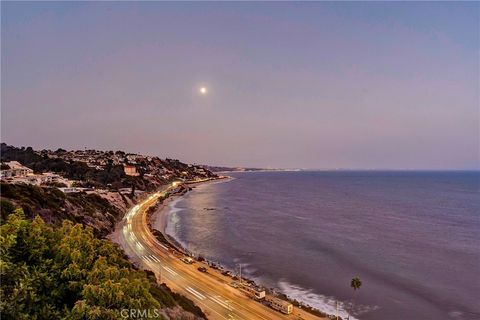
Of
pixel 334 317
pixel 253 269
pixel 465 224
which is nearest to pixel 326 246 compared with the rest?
pixel 253 269

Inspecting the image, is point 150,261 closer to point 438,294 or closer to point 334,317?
point 334,317

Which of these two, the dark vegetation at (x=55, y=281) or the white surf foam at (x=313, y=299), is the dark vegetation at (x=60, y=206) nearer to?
the dark vegetation at (x=55, y=281)

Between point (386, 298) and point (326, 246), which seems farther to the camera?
point (326, 246)

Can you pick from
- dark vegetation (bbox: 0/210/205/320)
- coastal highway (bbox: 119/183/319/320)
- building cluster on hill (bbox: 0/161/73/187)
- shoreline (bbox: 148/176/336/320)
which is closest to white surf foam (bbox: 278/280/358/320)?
shoreline (bbox: 148/176/336/320)

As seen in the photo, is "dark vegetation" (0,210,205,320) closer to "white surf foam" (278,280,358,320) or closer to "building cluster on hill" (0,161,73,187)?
"white surf foam" (278,280,358,320)

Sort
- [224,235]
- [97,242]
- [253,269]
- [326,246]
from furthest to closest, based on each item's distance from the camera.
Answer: [224,235], [326,246], [253,269], [97,242]

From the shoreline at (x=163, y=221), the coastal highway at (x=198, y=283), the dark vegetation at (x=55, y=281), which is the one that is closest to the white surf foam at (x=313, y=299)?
the coastal highway at (x=198, y=283)
